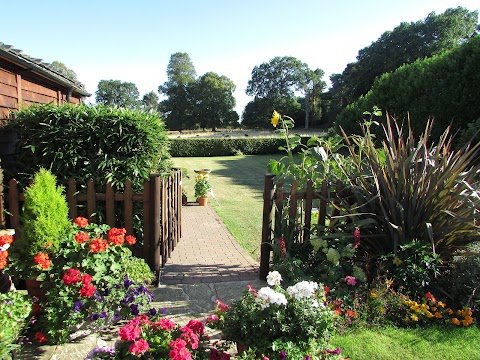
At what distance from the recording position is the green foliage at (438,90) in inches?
405

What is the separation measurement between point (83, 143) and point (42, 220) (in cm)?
126

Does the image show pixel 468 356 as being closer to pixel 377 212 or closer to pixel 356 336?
pixel 356 336

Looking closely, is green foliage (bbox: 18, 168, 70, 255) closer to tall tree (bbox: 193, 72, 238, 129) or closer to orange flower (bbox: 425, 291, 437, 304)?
orange flower (bbox: 425, 291, 437, 304)

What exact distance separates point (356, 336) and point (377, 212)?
4.99ft

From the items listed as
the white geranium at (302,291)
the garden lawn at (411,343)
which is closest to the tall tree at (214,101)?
the garden lawn at (411,343)

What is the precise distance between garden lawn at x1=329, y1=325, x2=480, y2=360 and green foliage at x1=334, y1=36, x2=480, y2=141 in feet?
28.5

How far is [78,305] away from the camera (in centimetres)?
241

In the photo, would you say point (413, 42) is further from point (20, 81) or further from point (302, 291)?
point (302, 291)

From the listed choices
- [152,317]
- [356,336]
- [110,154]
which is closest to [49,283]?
[152,317]

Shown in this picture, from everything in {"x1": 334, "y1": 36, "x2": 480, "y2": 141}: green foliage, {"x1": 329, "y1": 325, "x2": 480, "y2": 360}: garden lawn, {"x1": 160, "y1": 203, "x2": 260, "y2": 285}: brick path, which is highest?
{"x1": 334, "y1": 36, "x2": 480, "y2": 141}: green foliage

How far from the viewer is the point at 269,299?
216cm

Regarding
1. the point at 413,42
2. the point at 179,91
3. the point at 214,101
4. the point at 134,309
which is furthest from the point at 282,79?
the point at 134,309

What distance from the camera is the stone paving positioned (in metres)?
2.54

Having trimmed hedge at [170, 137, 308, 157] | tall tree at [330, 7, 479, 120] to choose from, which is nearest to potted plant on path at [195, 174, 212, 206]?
trimmed hedge at [170, 137, 308, 157]
